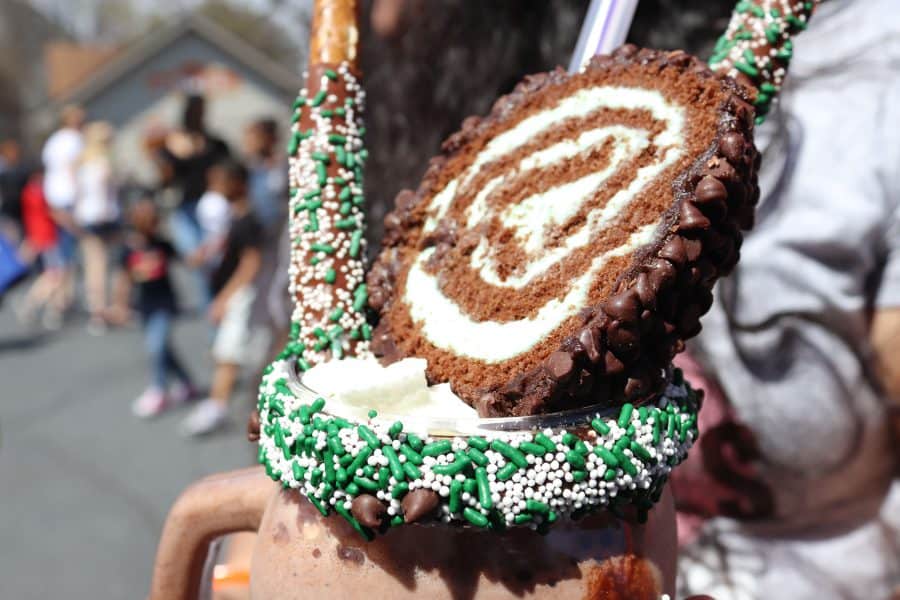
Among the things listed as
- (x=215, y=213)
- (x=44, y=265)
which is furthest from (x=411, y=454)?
(x=44, y=265)

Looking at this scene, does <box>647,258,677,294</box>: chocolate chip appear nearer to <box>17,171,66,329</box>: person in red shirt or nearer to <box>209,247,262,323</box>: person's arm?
<box>209,247,262,323</box>: person's arm

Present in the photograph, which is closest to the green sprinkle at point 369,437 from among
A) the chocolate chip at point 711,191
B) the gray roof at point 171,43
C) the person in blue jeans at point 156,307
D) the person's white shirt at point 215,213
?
the chocolate chip at point 711,191

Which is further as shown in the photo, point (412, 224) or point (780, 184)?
point (780, 184)

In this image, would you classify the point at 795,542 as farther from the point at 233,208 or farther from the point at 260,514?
the point at 233,208

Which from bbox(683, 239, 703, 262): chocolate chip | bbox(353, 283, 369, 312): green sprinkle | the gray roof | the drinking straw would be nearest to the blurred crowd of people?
bbox(353, 283, 369, 312): green sprinkle

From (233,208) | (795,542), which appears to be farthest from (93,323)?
(795,542)

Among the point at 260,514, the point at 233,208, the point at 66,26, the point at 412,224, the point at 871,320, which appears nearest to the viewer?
the point at 260,514
